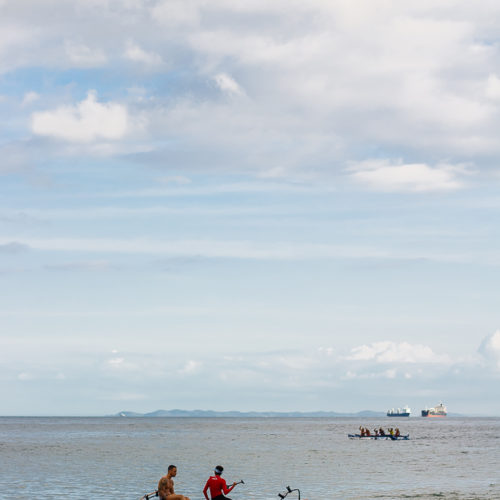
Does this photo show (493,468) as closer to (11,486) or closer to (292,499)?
(292,499)

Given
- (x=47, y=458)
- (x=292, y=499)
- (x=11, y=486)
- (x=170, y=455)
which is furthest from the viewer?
(x=170, y=455)

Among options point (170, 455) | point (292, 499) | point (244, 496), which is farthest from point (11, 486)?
point (170, 455)

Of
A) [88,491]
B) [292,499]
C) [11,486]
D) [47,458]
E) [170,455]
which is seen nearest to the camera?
[292,499]

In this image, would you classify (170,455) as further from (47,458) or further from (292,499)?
(292,499)

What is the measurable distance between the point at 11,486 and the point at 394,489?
25.9 m

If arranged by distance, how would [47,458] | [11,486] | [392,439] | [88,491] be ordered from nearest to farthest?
[88,491] < [11,486] < [47,458] < [392,439]

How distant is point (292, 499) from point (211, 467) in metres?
25.2

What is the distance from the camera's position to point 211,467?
68.8 metres

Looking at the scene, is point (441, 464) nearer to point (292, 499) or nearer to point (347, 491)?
point (347, 491)

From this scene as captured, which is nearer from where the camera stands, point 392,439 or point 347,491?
point 347,491

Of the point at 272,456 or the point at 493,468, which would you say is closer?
the point at 493,468

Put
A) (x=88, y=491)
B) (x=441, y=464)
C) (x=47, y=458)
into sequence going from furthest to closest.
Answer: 1. (x=47, y=458)
2. (x=441, y=464)
3. (x=88, y=491)

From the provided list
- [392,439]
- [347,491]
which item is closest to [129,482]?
[347,491]

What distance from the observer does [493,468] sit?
223 feet
